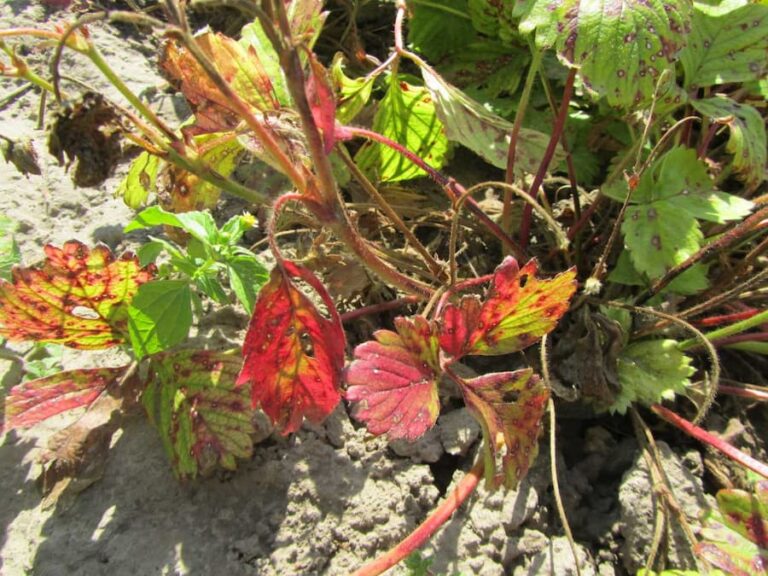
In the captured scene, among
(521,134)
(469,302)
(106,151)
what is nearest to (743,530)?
(469,302)

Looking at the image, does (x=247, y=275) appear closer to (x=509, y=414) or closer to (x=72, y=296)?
(x=72, y=296)

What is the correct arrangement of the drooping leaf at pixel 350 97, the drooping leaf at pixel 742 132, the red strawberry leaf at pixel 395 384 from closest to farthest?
the red strawberry leaf at pixel 395 384 → the drooping leaf at pixel 742 132 → the drooping leaf at pixel 350 97

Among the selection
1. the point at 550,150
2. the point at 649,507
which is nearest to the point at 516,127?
the point at 550,150

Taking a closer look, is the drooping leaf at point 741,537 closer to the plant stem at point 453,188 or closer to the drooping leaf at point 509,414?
the drooping leaf at point 509,414

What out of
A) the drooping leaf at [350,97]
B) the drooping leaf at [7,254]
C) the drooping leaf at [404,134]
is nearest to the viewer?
the drooping leaf at [7,254]

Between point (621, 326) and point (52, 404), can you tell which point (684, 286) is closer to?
point (621, 326)

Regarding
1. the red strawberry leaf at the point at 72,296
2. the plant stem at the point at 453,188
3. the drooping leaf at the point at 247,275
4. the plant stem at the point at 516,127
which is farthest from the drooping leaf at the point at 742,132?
the red strawberry leaf at the point at 72,296

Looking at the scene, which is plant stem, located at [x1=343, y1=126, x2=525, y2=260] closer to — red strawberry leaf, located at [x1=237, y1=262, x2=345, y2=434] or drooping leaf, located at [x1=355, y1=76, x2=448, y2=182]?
drooping leaf, located at [x1=355, y1=76, x2=448, y2=182]
